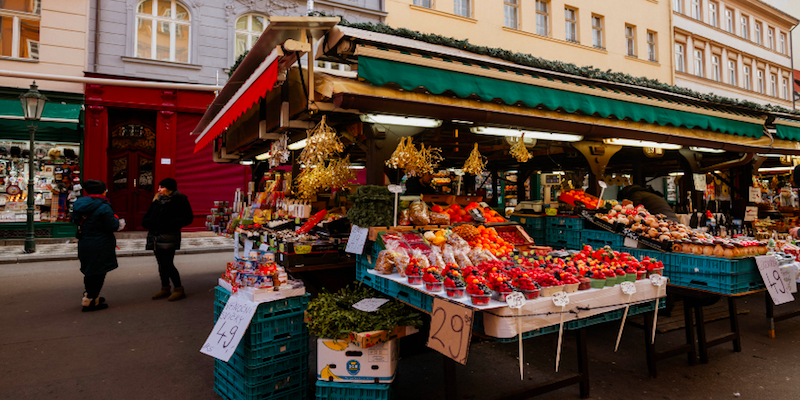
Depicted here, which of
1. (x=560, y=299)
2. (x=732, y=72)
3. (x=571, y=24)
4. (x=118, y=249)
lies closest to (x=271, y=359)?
(x=560, y=299)

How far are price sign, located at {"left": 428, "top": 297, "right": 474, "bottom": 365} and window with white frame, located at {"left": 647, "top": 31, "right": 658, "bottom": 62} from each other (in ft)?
79.0

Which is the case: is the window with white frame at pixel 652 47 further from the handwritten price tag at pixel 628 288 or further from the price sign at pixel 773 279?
the handwritten price tag at pixel 628 288

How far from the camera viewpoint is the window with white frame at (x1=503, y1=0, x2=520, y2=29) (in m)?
18.6

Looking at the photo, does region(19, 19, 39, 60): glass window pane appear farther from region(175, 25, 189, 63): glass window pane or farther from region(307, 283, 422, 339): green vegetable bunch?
region(307, 283, 422, 339): green vegetable bunch

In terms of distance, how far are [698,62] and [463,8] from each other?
49.8 feet

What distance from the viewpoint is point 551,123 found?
5414mm

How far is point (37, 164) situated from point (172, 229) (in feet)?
34.5

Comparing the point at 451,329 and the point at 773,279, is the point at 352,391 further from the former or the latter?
the point at 773,279

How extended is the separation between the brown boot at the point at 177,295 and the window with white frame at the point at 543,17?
18494 millimetres

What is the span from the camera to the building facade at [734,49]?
22.9 metres

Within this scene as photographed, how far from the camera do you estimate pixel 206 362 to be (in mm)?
4227

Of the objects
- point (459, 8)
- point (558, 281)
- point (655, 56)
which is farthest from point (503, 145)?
point (655, 56)

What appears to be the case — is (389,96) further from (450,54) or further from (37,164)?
(37,164)

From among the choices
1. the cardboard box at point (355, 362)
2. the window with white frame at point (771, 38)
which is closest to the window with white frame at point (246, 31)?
the cardboard box at point (355, 362)
